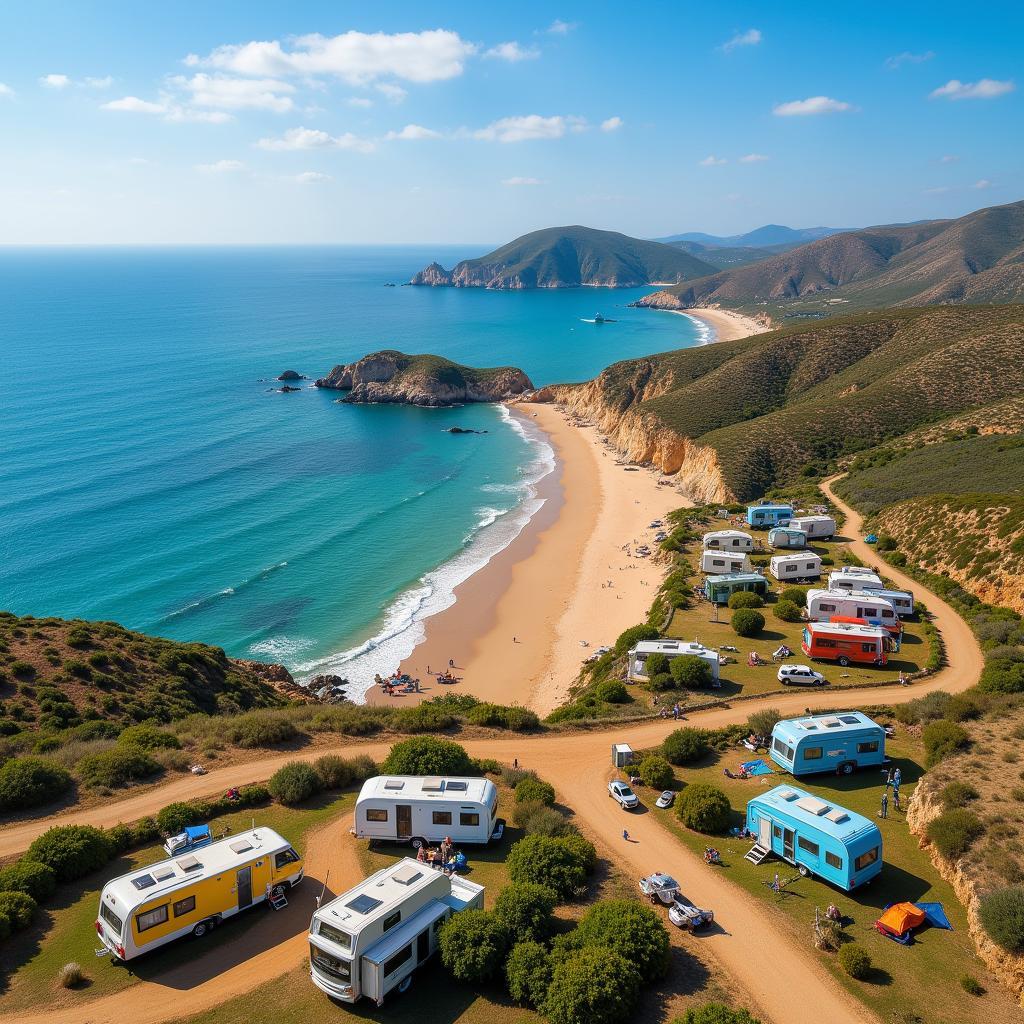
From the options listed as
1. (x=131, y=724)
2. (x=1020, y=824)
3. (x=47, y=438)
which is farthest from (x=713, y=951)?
(x=47, y=438)

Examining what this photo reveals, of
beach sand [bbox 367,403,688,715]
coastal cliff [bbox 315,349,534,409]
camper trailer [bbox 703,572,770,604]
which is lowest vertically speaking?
beach sand [bbox 367,403,688,715]

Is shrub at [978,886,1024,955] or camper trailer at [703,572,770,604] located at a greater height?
shrub at [978,886,1024,955]

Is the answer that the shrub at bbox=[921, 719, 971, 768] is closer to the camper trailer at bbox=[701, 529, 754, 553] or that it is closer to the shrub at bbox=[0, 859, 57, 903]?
the camper trailer at bbox=[701, 529, 754, 553]

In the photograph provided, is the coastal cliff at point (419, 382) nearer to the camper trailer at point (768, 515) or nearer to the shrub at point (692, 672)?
the camper trailer at point (768, 515)

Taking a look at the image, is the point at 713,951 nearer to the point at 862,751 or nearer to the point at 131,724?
the point at 862,751

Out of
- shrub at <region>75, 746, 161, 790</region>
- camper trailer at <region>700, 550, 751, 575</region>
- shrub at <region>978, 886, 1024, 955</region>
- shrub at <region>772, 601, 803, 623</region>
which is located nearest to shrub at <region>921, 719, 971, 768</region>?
shrub at <region>978, 886, 1024, 955</region>

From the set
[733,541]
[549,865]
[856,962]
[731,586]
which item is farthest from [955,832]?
[733,541]

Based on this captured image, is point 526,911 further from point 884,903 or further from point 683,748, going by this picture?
point 683,748

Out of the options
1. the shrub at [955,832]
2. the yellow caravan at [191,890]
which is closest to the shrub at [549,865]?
the yellow caravan at [191,890]
